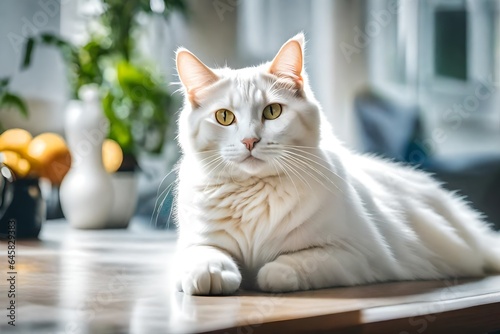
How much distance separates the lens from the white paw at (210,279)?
1.11 m

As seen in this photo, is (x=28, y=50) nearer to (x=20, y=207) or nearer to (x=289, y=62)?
(x=20, y=207)

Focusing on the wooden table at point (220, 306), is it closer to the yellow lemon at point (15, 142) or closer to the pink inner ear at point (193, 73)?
the pink inner ear at point (193, 73)

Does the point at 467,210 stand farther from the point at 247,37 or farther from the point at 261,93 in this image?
the point at 247,37

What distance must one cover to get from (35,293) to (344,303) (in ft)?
1.70

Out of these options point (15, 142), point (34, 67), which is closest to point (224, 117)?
point (15, 142)

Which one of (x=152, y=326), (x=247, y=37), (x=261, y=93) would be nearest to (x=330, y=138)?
(x=261, y=93)

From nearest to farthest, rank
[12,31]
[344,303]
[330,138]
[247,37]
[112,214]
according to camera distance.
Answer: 1. [344,303]
2. [330,138]
3. [112,214]
4. [12,31]
5. [247,37]

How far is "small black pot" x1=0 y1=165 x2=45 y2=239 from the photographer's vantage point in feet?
5.81

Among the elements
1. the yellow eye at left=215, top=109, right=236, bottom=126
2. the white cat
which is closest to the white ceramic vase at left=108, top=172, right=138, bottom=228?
the white cat

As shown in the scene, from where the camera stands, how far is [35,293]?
1.17 m

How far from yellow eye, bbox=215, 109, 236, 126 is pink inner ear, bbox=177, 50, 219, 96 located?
0.25 feet

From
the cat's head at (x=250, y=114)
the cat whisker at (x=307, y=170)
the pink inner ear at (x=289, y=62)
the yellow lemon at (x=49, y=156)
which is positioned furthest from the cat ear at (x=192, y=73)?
the yellow lemon at (x=49, y=156)

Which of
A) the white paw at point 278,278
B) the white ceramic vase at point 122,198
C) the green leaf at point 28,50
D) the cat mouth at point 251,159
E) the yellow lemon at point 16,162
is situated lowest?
the white ceramic vase at point 122,198

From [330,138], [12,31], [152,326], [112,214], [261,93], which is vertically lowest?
[112,214]
